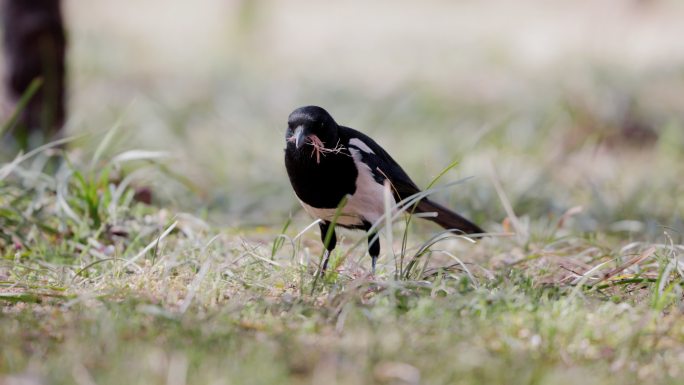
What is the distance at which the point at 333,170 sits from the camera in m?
3.36

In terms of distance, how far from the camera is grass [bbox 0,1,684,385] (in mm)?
2316

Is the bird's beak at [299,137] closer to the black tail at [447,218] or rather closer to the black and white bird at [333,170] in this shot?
the black and white bird at [333,170]

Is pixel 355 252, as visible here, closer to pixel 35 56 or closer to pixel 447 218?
pixel 447 218

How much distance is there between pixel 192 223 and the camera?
424 centimetres

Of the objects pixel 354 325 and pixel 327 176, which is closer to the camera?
pixel 354 325

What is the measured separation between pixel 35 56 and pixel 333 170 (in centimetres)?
335

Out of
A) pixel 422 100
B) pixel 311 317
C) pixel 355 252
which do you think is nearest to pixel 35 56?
pixel 355 252

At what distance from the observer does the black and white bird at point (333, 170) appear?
329 cm

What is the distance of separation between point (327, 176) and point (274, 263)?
410mm

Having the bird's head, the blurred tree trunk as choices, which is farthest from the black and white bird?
the blurred tree trunk

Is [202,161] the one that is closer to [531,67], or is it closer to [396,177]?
[396,177]

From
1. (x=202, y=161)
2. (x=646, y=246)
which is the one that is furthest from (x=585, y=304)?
(x=202, y=161)

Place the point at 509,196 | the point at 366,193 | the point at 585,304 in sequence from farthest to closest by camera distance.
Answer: the point at 509,196 < the point at 366,193 < the point at 585,304

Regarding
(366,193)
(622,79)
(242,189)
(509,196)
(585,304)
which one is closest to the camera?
(585,304)
